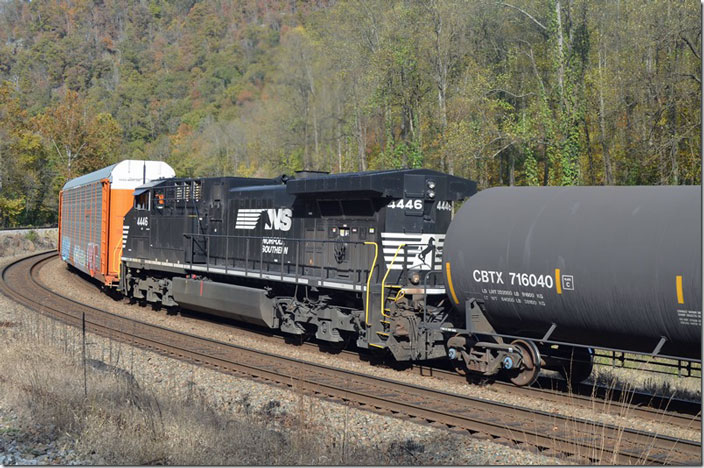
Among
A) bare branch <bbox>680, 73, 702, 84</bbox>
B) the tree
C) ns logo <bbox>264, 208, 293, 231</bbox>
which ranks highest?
the tree

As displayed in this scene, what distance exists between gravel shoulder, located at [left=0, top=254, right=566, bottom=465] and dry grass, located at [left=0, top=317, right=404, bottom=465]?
0.18 feet

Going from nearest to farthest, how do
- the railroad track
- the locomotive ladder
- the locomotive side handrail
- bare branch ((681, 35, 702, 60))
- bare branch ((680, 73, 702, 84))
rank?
the railroad track < the locomotive ladder < the locomotive side handrail < bare branch ((681, 35, 702, 60)) < bare branch ((680, 73, 702, 84))

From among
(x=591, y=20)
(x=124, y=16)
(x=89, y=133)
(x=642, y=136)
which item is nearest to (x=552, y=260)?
(x=642, y=136)

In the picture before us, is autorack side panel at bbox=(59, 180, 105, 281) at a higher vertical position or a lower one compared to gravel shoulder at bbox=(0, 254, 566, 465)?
higher

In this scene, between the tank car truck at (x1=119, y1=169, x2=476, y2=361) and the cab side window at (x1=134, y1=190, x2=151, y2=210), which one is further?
the cab side window at (x1=134, y1=190, x2=151, y2=210)

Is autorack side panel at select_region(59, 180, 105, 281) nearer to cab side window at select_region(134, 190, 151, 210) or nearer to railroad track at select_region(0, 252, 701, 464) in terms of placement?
cab side window at select_region(134, 190, 151, 210)

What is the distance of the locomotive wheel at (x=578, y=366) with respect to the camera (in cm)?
1006

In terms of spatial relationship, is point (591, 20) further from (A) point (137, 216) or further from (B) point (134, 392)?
(B) point (134, 392)

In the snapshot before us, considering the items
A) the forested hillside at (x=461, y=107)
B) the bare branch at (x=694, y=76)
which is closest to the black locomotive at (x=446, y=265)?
the forested hillside at (x=461, y=107)

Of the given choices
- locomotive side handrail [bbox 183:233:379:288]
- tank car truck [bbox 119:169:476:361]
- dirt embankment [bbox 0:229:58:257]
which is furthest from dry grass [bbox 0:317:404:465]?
dirt embankment [bbox 0:229:58:257]

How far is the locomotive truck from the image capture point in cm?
808

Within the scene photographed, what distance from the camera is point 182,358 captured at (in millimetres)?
12734

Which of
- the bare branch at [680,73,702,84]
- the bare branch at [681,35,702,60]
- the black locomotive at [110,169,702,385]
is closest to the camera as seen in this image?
the black locomotive at [110,169,702,385]

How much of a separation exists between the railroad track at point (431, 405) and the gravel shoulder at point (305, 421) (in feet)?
1.05
